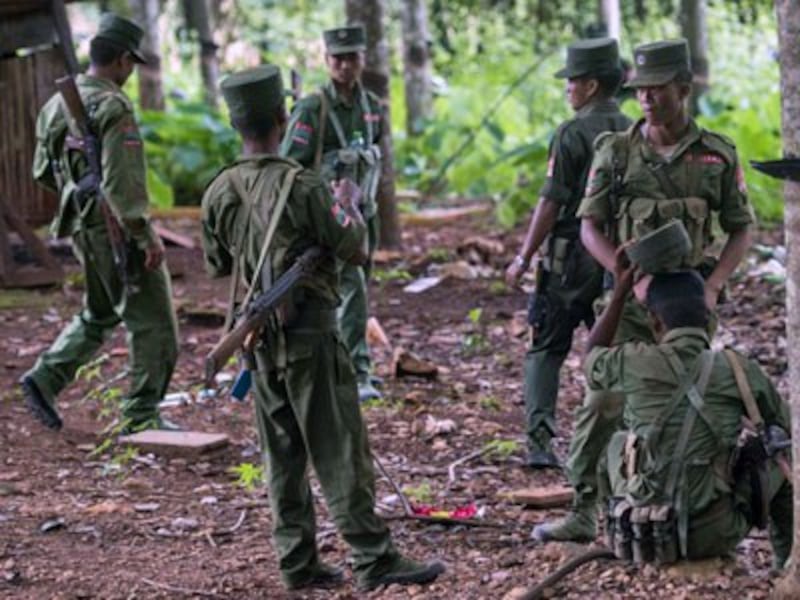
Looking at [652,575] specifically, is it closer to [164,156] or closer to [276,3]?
[164,156]

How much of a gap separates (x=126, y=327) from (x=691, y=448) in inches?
159

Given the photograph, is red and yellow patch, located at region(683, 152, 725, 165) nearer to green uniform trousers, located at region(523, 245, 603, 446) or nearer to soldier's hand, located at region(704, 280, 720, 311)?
soldier's hand, located at region(704, 280, 720, 311)

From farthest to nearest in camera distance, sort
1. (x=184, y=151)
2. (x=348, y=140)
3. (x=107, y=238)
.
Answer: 1. (x=184, y=151)
2. (x=348, y=140)
3. (x=107, y=238)

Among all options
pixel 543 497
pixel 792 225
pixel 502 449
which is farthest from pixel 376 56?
pixel 792 225

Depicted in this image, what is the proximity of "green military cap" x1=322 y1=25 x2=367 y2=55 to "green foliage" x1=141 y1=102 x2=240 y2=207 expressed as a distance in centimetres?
766

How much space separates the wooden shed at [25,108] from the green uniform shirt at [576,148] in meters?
6.41

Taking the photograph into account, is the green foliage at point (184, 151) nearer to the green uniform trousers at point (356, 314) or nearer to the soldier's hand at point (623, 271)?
the green uniform trousers at point (356, 314)

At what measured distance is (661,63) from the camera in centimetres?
609

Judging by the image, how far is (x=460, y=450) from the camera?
8086mm

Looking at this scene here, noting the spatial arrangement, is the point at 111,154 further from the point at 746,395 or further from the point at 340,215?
the point at 746,395

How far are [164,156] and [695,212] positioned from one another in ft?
37.1

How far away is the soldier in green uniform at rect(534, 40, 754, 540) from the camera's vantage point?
20.0 feet

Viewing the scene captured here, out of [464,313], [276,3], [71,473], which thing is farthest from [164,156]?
[276,3]

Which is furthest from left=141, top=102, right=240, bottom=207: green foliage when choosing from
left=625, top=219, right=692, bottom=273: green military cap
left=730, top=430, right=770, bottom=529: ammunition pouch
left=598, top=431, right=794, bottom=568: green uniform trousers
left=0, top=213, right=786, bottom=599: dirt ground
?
left=730, top=430, right=770, bottom=529: ammunition pouch
